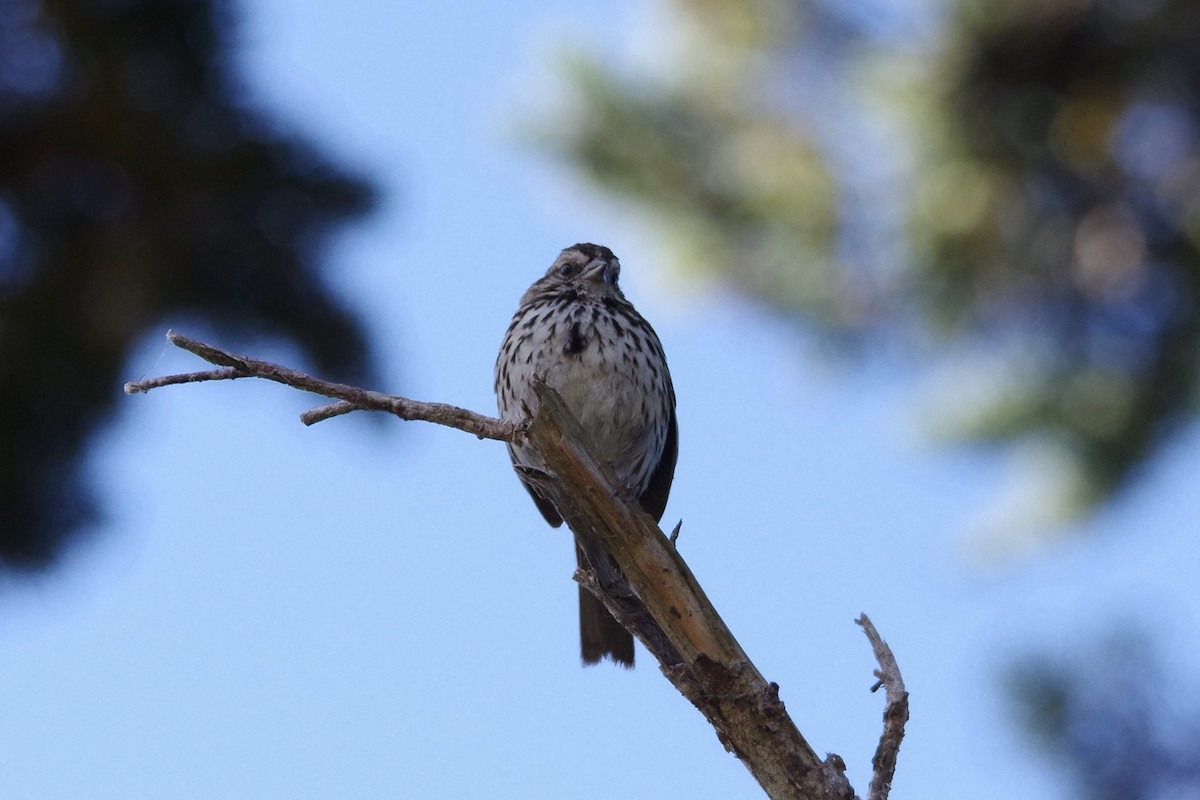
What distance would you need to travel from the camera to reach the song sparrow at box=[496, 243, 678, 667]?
5.73 m

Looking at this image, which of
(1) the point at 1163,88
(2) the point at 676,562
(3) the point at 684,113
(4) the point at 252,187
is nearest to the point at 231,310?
(4) the point at 252,187

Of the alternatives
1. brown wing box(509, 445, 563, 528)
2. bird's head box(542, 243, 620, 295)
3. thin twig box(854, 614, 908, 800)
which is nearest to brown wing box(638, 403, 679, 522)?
brown wing box(509, 445, 563, 528)

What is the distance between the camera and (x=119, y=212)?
4.83m

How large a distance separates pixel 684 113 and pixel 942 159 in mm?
1319

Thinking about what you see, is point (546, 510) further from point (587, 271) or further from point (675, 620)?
point (675, 620)

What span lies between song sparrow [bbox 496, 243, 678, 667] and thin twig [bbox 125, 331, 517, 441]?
145cm

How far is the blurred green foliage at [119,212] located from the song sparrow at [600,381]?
1.12m

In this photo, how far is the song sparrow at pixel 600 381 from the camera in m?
5.73

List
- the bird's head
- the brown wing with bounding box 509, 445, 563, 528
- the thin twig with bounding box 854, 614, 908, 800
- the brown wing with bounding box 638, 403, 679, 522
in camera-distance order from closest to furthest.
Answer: the thin twig with bounding box 854, 614, 908, 800 < the brown wing with bounding box 509, 445, 563, 528 < the brown wing with bounding box 638, 403, 679, 522 < the bird's head

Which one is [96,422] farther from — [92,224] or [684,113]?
[684,113]

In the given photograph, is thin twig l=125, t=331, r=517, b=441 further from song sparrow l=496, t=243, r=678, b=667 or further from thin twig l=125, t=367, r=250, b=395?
song sparrow l=496, t=243, r=678, b=667

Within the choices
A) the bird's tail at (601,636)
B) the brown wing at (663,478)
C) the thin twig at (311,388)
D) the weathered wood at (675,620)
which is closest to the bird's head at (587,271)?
the brown wing at (663,478)

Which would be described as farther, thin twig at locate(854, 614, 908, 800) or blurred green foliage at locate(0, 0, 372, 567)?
blurred green foliage at locate(0, 0, 372, 567)

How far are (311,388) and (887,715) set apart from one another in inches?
58.4
